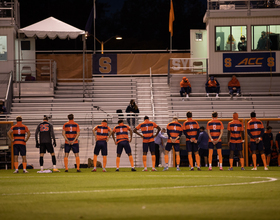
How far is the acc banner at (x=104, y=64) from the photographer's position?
96.9 feet

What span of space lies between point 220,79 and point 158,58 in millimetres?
4447

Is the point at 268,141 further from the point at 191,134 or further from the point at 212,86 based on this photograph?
the point at 212,86

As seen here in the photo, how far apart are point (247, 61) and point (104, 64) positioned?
885 cm

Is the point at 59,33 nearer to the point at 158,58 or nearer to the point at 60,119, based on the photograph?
the point at 60,119

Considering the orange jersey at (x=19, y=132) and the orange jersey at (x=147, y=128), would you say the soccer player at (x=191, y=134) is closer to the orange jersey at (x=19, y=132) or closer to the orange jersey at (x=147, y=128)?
the orange jersey at (x=147, y=128)

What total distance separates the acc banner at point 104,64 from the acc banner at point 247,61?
22.7 ft

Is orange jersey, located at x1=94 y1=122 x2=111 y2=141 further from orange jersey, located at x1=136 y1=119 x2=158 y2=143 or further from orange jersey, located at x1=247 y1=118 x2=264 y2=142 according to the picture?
orange jersey, located at x1=247 y1=118 x2=264 y2=142

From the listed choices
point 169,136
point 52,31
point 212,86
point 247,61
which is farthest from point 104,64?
point 169,136

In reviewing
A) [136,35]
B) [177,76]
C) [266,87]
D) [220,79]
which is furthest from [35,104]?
[136,35]

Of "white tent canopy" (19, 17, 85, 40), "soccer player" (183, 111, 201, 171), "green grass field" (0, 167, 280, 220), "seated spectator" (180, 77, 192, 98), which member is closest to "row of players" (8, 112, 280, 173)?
"soccer player" (183, 111, 201, 171)

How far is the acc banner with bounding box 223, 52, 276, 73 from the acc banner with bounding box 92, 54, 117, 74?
22.7 feet

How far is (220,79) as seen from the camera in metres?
28.6

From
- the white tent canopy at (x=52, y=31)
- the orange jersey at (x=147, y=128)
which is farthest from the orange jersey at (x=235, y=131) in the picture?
the white tent canopy at (x=52, y=31)

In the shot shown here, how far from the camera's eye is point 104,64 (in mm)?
29688
